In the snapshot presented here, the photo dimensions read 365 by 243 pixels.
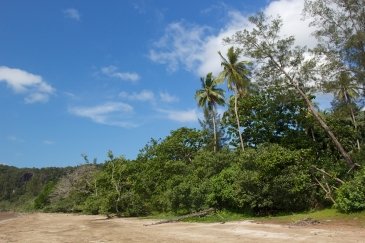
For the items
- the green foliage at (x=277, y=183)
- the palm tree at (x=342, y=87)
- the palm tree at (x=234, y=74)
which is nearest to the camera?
the palm tree at (x=342, y=87)

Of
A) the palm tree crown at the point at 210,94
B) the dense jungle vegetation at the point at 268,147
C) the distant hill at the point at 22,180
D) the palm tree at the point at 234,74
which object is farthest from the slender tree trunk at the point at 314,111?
the distant hill at the point at 22,180

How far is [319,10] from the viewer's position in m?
27.0

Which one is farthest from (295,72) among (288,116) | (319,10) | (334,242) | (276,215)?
(334,242)

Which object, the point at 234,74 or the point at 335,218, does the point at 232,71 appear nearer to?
the point at 234,74

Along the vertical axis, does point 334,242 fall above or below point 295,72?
below

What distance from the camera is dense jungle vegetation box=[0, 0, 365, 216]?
87.2ft

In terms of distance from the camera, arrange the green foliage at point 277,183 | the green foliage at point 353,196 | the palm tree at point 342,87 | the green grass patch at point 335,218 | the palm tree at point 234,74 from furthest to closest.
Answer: the palm tree at point 234,74 < the green foliage at point 277,183 < the palm tree at point 342,87 < the green foliage at point 353,196 < the green grass patch at point 335,218

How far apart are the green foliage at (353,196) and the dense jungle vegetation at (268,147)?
0.17 feet

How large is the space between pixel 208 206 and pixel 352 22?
51.4 ft

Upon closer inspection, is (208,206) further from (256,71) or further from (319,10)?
(319,10)

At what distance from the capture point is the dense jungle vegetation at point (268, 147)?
87.2ft

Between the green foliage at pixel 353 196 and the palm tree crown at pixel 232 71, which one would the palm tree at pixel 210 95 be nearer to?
the palm tree crown at pixel 232 71

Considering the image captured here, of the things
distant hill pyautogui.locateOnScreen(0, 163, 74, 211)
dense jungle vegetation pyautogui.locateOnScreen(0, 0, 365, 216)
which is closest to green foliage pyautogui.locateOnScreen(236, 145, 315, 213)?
dense jungle vegetation pyautogui.locateOnScreen(0, 0, 365, 216)

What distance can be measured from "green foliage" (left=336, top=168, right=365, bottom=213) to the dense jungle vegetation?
0.05 m
